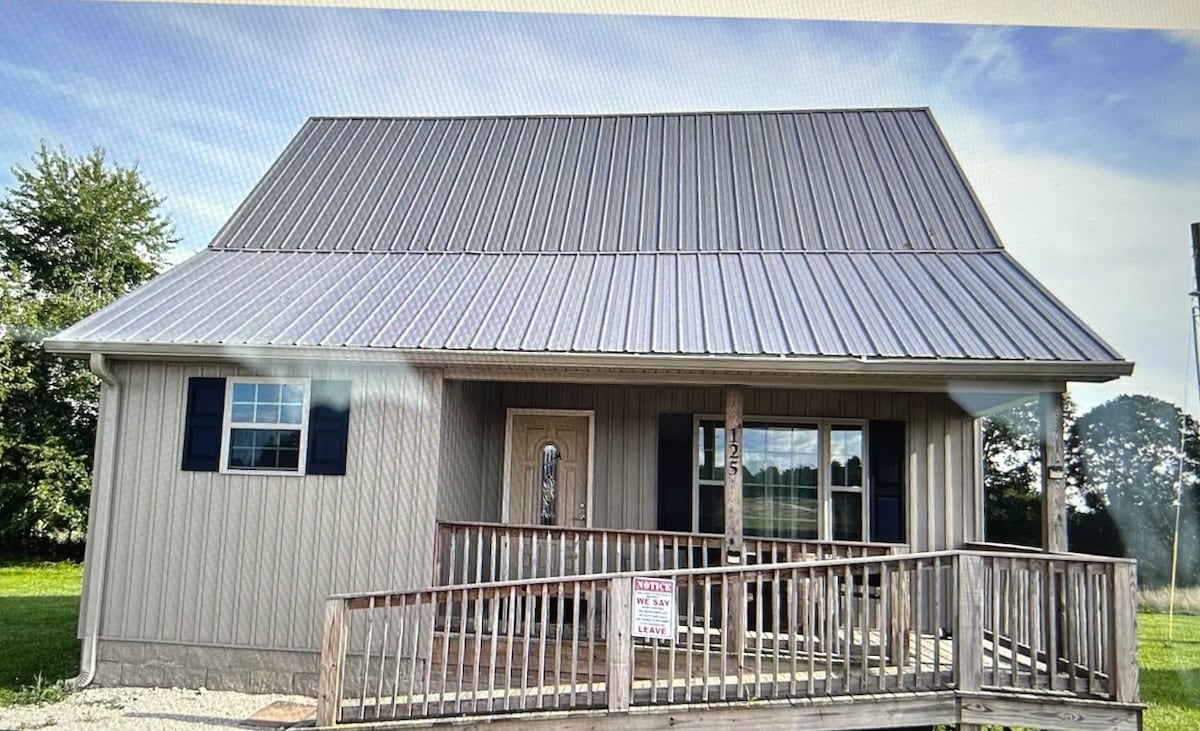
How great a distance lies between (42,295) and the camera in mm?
14109

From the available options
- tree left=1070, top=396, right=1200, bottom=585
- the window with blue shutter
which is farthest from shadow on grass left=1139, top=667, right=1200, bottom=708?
the window with blue shutter

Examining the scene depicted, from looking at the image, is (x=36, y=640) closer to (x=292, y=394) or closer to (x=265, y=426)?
(x=265, y=426)

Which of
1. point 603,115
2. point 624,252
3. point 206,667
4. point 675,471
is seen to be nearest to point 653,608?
point 675,471

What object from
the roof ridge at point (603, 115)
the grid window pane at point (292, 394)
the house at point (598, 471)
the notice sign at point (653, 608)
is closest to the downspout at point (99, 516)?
the house at point (598, 471)

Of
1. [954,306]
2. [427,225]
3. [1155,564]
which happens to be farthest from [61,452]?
[1155,564]

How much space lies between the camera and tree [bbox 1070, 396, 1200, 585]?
233 inches

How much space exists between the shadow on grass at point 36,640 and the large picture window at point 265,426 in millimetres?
2244

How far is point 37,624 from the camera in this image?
336 inches

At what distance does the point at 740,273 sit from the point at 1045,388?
106 inches

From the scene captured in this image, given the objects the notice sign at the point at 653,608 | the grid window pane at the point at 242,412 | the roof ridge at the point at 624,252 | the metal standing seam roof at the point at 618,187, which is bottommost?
the notice sign at the point at 653,608

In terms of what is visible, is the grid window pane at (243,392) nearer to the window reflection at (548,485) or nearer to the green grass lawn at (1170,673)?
the window reflection at (548,485)

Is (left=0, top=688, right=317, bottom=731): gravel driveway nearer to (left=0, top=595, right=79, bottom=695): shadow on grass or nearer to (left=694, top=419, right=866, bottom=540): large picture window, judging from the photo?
(left=0, top=595, right=79, bottom=695): shadow on grass

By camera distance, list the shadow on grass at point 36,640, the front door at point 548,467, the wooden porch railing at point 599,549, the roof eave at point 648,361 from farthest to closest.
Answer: the front door at point 548,467 → the shadow on grass at point 36,640 → the wooden porch railing at point 599,549 → the roof eave at point 648,361

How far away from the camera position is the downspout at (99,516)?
19.1 ft
